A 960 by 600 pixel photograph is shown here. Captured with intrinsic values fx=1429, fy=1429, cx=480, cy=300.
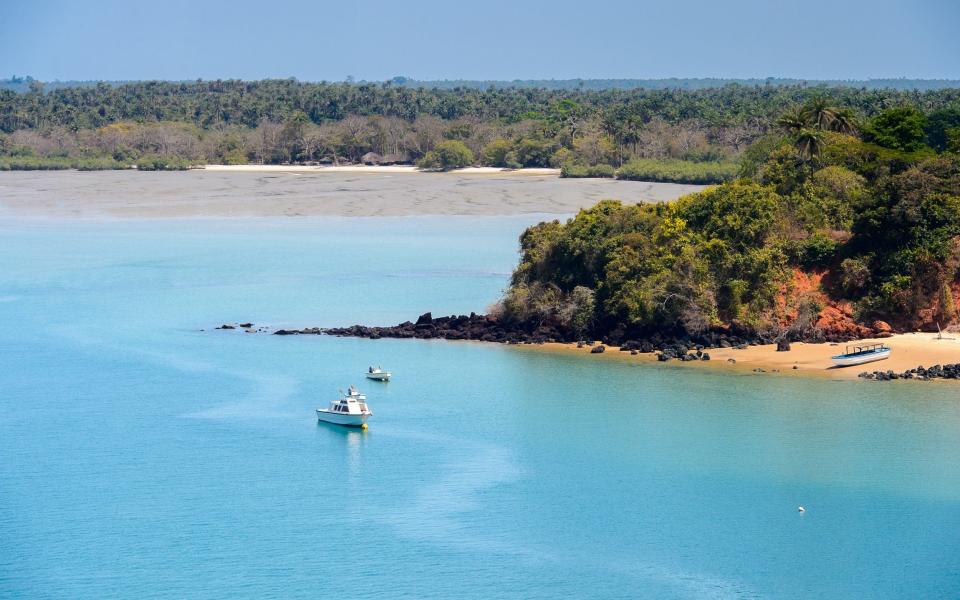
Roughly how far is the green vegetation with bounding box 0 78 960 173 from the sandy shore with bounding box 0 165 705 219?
4.61 meters

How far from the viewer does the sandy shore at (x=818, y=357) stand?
165ft

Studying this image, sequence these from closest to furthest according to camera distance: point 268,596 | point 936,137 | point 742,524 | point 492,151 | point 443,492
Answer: point 268,596
point 742,524
point 443,492
point 936,137
point 492,151

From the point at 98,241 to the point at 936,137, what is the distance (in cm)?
5552

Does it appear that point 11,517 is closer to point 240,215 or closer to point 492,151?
point 240,215

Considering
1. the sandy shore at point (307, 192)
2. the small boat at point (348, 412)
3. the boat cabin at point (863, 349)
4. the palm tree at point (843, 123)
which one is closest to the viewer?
the small boat at point (348, 412)

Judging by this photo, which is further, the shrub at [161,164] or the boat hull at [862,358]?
the shrub at [161,164]

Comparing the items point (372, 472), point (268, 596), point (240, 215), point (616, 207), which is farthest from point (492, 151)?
point (268, 596)

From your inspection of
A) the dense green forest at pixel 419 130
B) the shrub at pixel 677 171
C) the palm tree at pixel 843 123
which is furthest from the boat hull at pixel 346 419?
the dense green forest at pixel 419 130

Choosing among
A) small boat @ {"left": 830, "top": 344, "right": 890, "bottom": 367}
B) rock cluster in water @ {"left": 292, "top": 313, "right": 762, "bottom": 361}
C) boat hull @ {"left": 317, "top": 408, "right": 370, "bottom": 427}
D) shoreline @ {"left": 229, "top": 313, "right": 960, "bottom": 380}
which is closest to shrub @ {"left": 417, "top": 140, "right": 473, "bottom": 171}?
rock cluster in water @ {"left": 292, "top": 313, "right": 762, "bottom": 361}

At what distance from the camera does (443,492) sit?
37969 millimetres

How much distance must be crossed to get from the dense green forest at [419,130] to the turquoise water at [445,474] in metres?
68.6

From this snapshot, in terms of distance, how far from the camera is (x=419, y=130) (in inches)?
6201

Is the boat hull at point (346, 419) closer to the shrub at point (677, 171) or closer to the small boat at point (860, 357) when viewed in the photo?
the small boat at point (860, 357)

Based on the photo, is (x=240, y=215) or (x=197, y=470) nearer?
(x=197, y=470)
